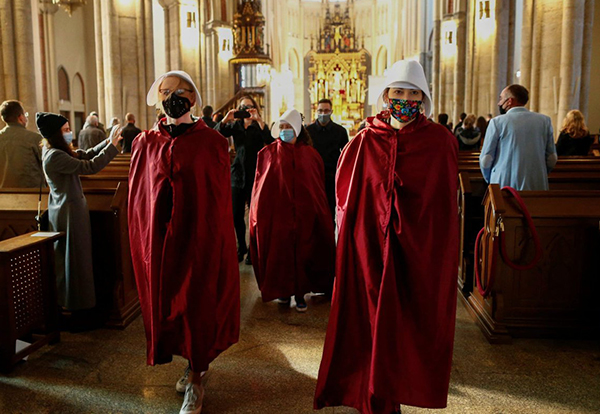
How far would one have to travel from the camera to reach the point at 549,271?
170 inches

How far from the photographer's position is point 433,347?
2717 mm

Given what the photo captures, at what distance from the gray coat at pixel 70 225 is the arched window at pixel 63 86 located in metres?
16.7

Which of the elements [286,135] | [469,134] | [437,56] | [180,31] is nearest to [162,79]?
[286,135]

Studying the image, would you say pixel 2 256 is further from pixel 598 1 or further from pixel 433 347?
pixel 598 1

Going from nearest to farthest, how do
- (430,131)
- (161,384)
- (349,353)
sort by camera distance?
(430,131), (349,353), (161,384)

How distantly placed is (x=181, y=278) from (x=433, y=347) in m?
1.41

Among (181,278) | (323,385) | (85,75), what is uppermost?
(85,75)

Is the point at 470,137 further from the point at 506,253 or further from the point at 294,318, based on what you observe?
the point at 294,318

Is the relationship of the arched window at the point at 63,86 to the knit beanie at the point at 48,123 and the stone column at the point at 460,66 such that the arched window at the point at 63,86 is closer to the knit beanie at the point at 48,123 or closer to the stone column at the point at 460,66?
the stone column at the point at 460,66

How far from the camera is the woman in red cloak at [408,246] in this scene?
268 cm

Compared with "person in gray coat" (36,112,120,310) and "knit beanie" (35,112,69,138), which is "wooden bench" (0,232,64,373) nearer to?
"person in gray coat" (36,112,120,310)

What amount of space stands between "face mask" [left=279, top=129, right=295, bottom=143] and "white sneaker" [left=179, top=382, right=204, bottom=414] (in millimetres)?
2418

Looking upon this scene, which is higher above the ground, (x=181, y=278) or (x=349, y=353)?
(x=181, y=278)

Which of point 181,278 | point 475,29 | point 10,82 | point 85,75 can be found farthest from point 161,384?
point 85,75
